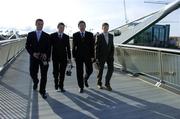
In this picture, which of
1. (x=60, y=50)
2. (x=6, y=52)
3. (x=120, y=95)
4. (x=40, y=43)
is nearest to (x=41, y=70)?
(x=40, y=43)

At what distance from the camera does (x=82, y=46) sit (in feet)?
32.0

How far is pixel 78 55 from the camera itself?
973 cm

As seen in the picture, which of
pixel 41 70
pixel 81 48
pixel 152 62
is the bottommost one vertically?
pixel 152 62

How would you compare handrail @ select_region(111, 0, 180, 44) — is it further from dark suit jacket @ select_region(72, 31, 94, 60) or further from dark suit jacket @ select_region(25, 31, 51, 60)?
dark suit jacket @ select_region(25, 31, 51, 60)

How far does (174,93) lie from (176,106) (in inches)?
59.7

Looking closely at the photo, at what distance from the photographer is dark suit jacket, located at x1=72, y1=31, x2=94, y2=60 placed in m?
9.73

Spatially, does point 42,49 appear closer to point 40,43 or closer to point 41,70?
point 40,43

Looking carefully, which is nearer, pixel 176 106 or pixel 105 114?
pixel 105 114

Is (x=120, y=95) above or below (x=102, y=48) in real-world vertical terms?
below

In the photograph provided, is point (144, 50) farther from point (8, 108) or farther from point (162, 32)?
point (162, 32)

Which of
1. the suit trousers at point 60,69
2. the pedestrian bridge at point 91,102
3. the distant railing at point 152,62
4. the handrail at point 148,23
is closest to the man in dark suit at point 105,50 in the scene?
the pedestrian bridge at point 91,102

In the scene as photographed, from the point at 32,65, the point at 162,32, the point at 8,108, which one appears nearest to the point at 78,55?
the point at 32,65

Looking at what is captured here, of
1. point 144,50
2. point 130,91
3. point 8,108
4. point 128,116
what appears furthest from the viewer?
point 144,50

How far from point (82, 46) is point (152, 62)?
9.66ft
